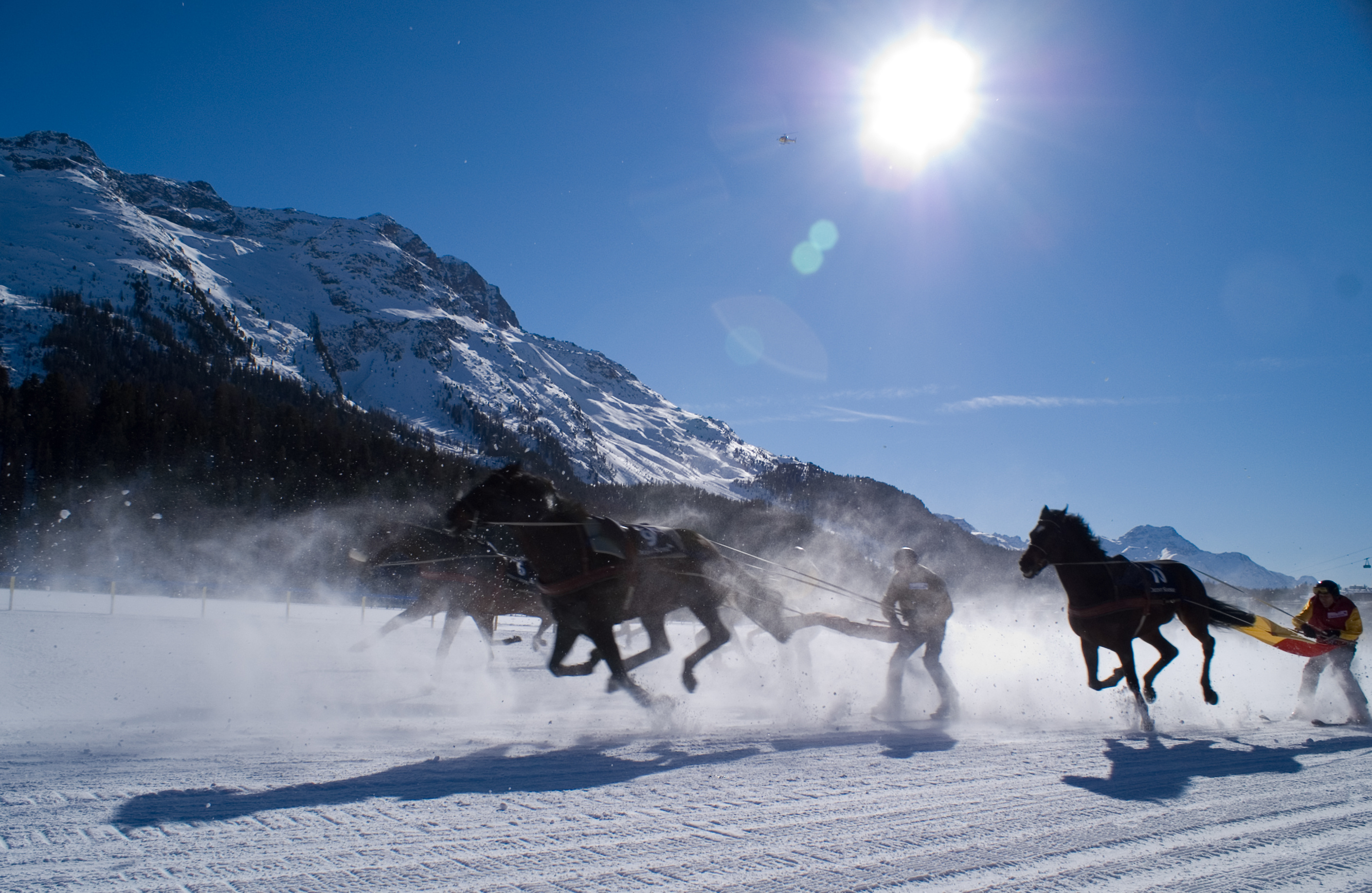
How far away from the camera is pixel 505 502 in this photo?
686 cm

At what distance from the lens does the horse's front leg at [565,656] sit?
6688 mm

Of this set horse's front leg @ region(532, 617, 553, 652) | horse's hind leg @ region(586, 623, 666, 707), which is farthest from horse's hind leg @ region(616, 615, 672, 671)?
horse's front leg @ region(532, 617, 553, 652)

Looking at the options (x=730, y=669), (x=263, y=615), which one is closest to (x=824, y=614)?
(x=730, y=669)

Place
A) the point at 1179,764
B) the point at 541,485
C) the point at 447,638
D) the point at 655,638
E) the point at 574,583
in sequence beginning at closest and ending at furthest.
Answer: the point at 1179,764 < the point at 574,583 < the point at 541,485 < the point at 655,638 < the point at 447,638

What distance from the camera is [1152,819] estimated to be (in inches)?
150

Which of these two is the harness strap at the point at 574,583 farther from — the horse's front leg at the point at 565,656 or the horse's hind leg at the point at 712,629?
the horse's hind leg at the point at 712,629

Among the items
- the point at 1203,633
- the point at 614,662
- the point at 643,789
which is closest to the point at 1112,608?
the point at 1203,633

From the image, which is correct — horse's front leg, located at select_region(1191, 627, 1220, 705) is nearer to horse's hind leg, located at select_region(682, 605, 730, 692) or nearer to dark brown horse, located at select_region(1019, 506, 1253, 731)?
dark brown horse, located at select_region(1019, 506, 1253, 731)

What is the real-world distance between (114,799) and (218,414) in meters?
52.6

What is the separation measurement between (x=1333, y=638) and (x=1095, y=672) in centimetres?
330

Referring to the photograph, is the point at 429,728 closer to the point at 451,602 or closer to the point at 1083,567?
the point at 451,602

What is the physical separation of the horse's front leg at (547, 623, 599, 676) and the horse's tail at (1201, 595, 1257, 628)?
7.68 m

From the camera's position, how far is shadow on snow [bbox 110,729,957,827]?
3.57m

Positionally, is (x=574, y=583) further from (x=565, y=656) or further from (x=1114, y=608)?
(x=1114, y=608)
